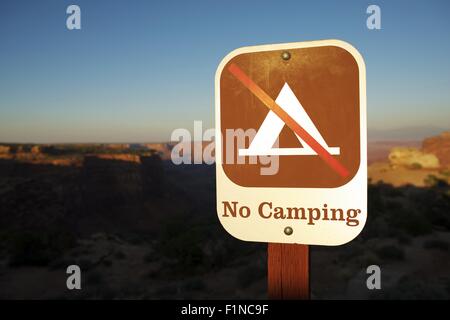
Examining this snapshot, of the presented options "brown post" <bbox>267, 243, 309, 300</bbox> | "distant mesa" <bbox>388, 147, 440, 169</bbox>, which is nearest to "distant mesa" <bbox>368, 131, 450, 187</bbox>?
"distant mesa" <bbox>388, 147, 440, 169</bbox>

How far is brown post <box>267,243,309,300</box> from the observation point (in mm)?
1366

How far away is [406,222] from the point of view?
50.4 feet

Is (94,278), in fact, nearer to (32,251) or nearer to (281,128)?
(32,251)

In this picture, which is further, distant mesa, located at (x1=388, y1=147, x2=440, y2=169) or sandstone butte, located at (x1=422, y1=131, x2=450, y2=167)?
sandstone butte, located at (x1=422, y1=131, x2=450, y2=167)

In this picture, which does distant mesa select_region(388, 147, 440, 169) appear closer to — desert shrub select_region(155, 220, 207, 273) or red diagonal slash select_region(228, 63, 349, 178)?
desert shrub select_region(155, 220, 207, 273)

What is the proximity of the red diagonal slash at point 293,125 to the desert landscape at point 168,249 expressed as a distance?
25.6ft

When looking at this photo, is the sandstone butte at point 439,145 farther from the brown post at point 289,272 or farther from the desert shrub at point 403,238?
the brown post at point 289,272

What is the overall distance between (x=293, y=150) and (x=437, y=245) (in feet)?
45.0

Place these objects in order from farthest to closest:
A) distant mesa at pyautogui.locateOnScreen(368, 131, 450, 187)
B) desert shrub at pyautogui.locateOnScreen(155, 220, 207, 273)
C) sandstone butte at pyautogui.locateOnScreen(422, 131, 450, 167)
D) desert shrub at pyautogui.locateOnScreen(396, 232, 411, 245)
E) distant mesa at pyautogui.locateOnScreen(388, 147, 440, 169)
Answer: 1. sandstone butte at pyautogui.locateOnScreen(422, 131, 450, 167)
2. distant mesa at pyautogui.locateOnScreen(388, 147, 440, 169)
3. distant mesa at pyautogui.locateOnScreen(368, 131, 450, 187)
4. desert shrub at pyautogui.locateOnScreen(155, 220, 207, 273)
5. desert shrub at pyautogui.locateOnScreen(396, 232, 411, 245)

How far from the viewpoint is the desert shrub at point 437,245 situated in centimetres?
1286

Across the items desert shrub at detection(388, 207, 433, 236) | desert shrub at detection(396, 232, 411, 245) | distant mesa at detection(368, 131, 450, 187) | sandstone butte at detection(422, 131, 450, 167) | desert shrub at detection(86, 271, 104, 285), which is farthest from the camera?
sandstone butte at detection(422, 131, 450, 167)

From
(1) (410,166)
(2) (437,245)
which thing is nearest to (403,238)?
(2) (437,245)
